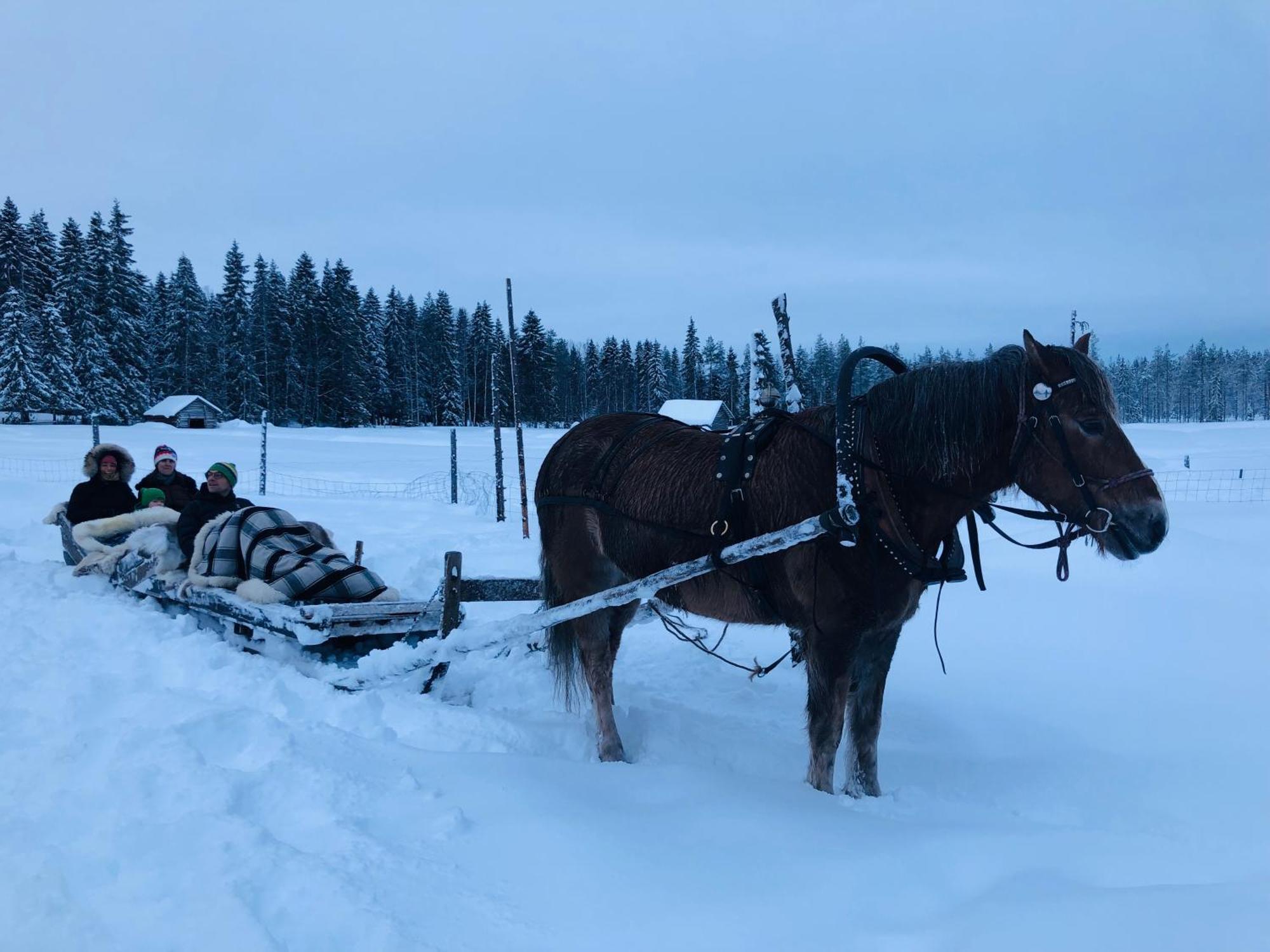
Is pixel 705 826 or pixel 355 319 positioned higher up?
pixel 355 319

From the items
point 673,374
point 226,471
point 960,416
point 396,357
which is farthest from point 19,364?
point 673,374

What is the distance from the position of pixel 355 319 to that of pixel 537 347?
13567mm

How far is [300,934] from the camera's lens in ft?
6.71

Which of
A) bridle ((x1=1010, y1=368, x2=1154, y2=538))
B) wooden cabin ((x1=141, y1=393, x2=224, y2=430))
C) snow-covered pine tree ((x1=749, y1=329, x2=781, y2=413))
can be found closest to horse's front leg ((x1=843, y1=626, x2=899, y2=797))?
bridle ((x1=1010, y1=368, x2=1154, y2=538))

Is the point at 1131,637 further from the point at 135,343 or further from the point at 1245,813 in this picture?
the point at 135,343

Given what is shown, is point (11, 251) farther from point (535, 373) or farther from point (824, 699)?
point (824, 699)

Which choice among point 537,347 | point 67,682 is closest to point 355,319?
point 537,347

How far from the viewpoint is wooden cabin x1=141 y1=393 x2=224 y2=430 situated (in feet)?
148

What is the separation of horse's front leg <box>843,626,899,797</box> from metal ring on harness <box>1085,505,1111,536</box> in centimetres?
100

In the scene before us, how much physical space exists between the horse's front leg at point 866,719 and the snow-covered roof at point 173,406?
49.3 metres

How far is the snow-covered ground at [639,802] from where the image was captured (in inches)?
85.1

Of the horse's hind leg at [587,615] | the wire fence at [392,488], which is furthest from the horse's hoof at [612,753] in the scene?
the wire fence at [392,488]

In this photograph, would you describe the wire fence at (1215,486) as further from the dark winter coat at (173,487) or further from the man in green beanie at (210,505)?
the dark winter coat at (173,487)

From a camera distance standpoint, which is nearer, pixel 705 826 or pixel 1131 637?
pixel 705 826
